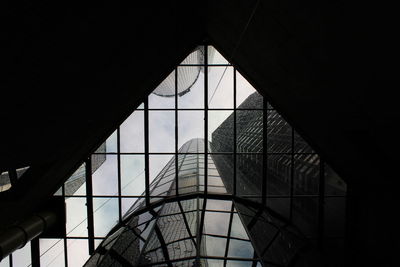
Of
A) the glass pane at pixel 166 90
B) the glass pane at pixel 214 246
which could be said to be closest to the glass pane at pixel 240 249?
the glass pane at pixel 214 246

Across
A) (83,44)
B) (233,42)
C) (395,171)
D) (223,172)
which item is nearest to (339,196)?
(395,171)

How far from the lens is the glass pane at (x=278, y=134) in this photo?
11617 millimetres

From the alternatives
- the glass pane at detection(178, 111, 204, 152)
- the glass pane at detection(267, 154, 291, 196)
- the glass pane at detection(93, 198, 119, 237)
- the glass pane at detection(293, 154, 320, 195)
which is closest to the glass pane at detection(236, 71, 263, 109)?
the glass pane at detection(178, 111, 204, 152)

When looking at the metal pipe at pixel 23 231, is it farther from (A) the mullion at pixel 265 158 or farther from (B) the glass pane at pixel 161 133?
(A) the mullion at pixel 265 158

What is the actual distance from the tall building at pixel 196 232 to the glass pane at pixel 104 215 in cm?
55

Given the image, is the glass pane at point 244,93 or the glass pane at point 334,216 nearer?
the glass pane at point 334,216

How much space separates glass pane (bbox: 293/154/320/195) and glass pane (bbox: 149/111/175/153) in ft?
19.7

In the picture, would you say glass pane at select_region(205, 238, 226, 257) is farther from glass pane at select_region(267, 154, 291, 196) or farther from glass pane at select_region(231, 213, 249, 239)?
glass pane at select_region(267, 154, 291, 196)

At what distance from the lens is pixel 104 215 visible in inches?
433

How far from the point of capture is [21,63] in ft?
10.0

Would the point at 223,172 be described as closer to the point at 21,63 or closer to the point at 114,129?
the point at 114,129

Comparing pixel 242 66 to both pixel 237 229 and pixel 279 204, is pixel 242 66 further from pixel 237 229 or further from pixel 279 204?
pixel 279 204

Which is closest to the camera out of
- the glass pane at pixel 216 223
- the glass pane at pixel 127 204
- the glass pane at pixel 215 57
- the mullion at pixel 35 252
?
the glass pane at pixel 216 223

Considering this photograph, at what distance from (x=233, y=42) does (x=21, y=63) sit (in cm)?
696
